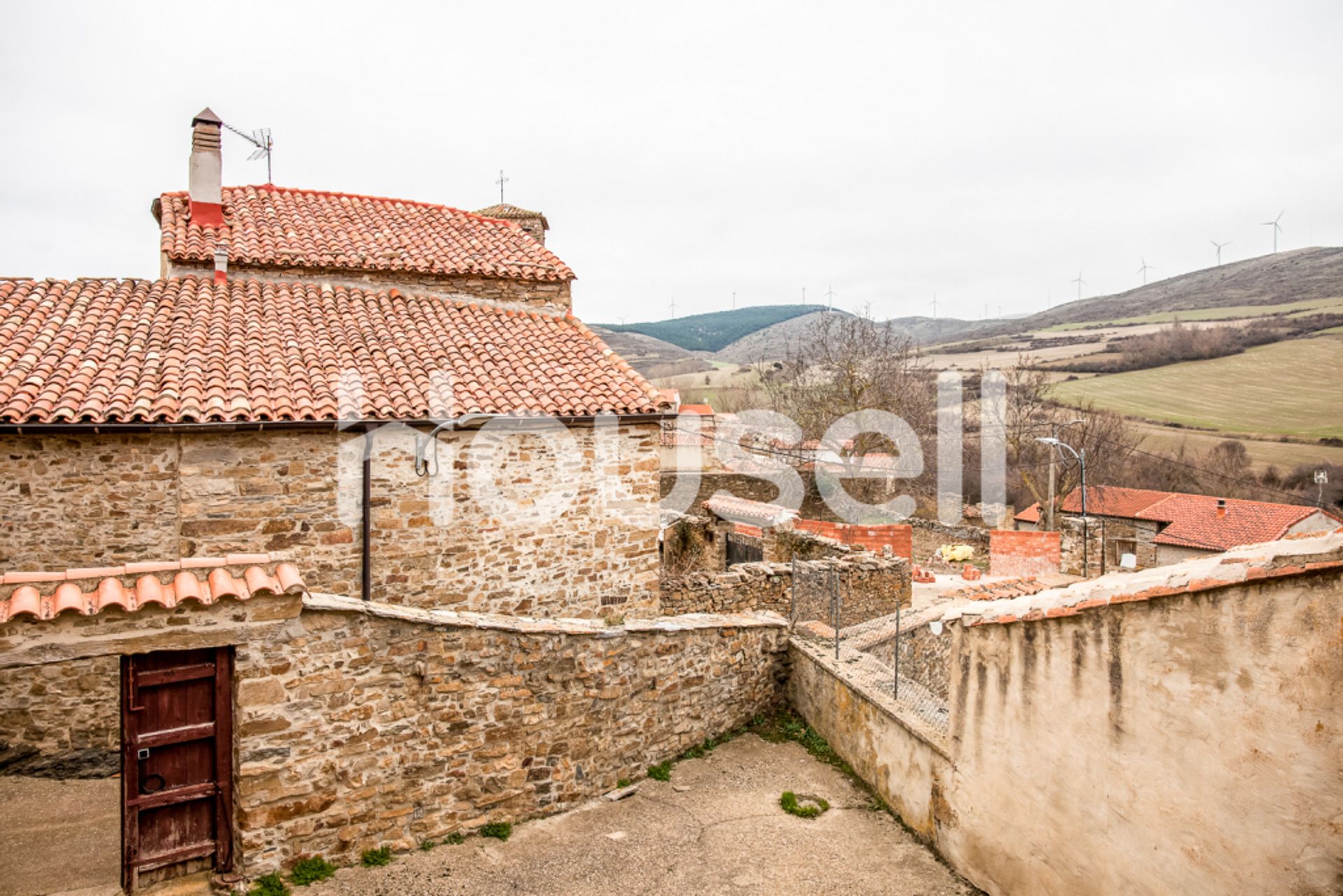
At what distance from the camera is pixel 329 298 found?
11.6 meters

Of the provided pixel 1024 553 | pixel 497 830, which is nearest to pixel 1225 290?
pixel 1024 553

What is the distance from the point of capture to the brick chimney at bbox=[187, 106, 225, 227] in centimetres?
1251

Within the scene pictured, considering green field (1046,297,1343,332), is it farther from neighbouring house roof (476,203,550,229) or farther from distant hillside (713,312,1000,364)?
neighbouring house roof (476,203,550,229)

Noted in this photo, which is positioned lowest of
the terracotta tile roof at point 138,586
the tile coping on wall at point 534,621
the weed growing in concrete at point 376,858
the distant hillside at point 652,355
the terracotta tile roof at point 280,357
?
the weed growing in concrete at point 376,858

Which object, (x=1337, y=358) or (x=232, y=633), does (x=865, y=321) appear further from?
(x=1337, y=358)

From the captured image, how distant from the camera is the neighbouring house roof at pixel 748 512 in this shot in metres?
16.4

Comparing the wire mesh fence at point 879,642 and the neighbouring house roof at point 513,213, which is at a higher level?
the neighbouring house roof at point 513,213

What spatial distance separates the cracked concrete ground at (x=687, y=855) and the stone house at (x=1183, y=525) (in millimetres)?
16743

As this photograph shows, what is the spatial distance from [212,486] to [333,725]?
388 cm

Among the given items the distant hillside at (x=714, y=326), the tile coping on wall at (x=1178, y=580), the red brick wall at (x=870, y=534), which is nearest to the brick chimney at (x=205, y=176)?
the red brick wall at (x=870, y=534)

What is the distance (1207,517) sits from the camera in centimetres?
2677

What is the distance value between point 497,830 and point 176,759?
2.48m

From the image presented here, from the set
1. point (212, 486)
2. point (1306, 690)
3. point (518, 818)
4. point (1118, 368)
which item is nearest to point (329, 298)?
point (212, 486)

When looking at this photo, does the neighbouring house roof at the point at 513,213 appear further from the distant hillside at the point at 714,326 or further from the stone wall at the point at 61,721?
the distant hillside at the point at 714,326
